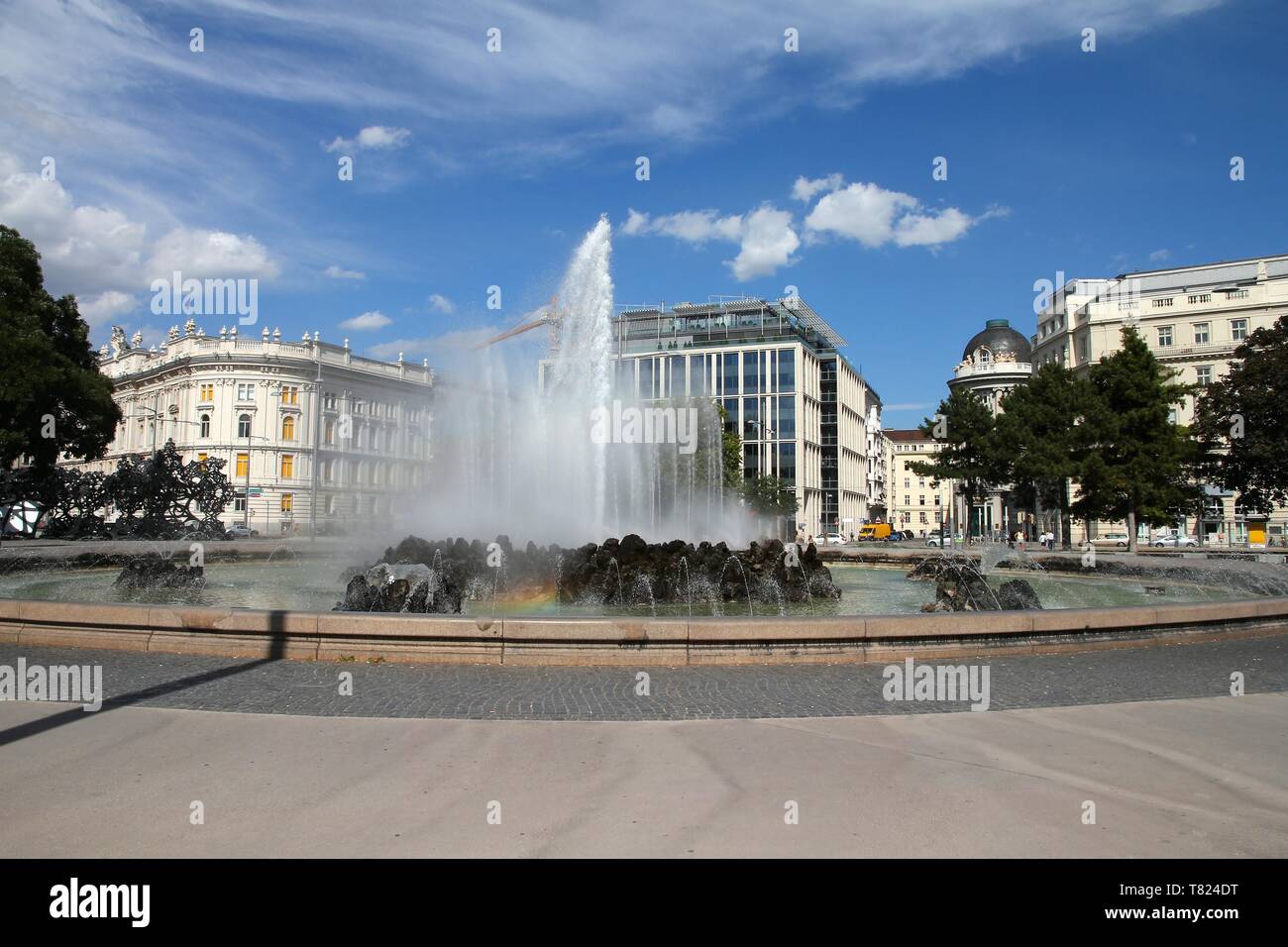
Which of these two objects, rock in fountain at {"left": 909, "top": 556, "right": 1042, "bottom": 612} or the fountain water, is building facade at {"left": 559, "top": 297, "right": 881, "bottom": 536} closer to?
the fountain water

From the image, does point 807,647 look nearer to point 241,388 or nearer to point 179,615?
point 179,615

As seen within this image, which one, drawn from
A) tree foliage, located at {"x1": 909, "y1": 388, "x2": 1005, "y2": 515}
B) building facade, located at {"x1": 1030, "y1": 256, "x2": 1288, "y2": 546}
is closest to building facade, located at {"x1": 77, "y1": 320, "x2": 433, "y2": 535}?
tree foliage, located at {"x1": 909, "y1": 388, "x2": 1005, "y2": 515}

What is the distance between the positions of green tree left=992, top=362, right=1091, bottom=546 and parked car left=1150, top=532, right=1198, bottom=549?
55.9ft

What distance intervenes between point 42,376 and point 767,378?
67221mm

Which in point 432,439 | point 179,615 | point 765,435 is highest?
point 765,435

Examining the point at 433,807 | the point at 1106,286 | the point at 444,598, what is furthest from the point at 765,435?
the point at 433,807

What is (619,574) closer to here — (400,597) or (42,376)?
(400,597)

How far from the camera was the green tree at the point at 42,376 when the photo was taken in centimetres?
3378

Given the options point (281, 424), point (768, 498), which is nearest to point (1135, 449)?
Result: point (768, 498)

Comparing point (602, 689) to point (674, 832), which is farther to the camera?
point (602, 689)

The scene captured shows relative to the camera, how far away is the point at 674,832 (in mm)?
4555

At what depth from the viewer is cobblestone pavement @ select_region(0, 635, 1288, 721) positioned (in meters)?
7.43
